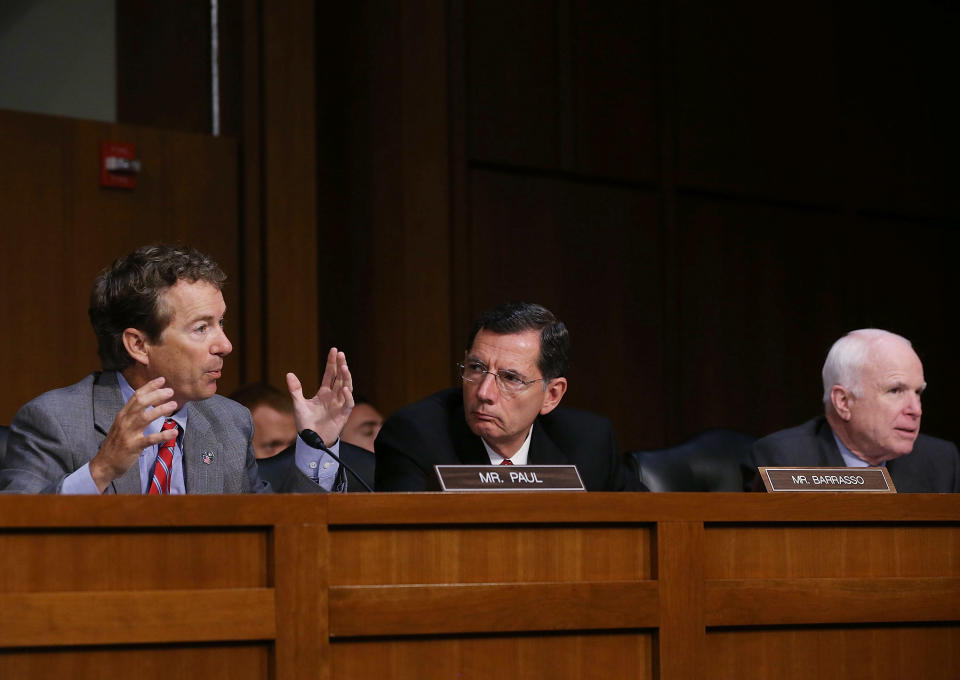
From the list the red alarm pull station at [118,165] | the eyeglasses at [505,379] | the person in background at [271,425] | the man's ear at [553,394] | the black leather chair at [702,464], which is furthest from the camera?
the red alarm pull station at [118,165]

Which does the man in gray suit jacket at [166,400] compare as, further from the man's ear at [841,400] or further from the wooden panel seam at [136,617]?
the man's ear at [841,400]

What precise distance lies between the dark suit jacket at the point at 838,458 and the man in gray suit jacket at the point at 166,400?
132cm

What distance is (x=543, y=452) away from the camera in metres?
2.93

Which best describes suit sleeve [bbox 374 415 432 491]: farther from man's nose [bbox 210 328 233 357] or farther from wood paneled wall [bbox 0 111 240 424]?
wood paneled wall [bbox 0 111 240 424]

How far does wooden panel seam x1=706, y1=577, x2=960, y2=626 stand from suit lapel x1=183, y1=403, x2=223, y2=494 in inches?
39.3

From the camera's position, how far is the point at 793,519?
2.13m

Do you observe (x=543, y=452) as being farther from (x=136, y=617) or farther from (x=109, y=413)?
(x=136, y=617)

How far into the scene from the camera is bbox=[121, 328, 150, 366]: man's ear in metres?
2.44

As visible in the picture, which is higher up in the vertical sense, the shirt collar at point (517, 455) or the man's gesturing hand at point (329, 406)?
the man's gesturing hand at point (329, 406)

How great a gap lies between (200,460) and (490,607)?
806 millimetres

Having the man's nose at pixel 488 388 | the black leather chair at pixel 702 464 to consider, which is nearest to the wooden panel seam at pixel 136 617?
the man's nose at pixel 488 388

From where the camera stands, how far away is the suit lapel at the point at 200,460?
8.04ft

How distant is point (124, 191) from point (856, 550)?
9.89 ft

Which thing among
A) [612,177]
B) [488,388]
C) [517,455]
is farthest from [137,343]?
[612,177]
